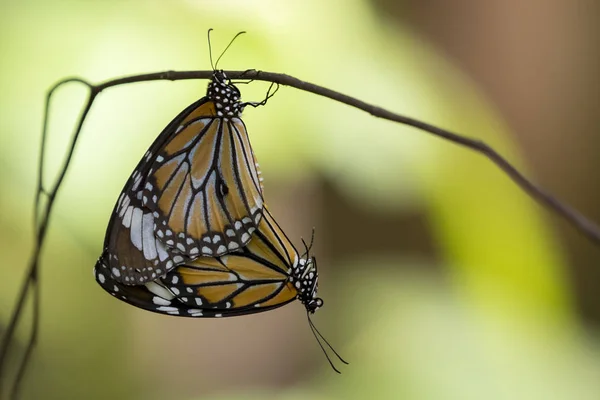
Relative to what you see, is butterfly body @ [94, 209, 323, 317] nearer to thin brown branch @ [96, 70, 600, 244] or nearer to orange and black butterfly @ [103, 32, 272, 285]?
orange and black butterfly @ [103, 32, 272, 285]

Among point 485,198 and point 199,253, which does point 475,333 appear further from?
point 199,253

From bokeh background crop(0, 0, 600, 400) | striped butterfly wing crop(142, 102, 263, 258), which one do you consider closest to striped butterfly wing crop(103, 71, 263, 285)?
striped butterfly wing crop(142, 102, 263, 258)

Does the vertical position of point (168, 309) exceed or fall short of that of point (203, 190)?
it falls short

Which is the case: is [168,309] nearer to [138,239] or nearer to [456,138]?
[138,239]

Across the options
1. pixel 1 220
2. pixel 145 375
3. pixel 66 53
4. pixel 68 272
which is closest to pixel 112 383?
pixel 145 375

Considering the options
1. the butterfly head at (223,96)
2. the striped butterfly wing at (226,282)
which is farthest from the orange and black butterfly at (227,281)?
the butterfly head at (223,96)

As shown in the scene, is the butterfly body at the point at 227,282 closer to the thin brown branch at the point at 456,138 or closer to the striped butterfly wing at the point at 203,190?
the striped butterfly wing at the point at 203,190

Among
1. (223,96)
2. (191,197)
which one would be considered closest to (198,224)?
(191,197)
